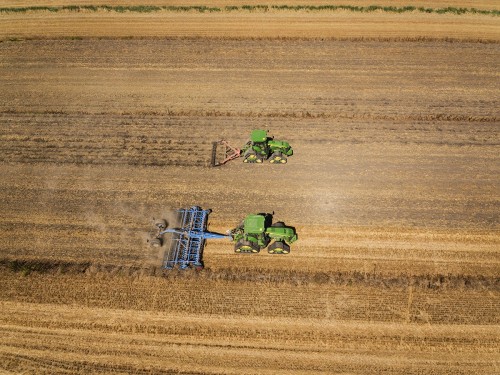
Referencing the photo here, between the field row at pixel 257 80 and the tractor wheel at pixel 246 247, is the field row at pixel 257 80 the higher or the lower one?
the higher one

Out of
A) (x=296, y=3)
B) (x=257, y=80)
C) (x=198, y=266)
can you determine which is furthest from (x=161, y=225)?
(x=296, y=3)

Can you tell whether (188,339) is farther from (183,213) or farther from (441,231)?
(441,231)

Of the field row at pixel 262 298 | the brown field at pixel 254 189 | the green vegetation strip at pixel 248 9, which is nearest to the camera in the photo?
the brown field at pixel 254 189

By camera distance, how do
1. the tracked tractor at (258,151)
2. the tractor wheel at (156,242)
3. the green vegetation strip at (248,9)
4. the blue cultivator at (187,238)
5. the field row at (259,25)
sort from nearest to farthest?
the blue cultivator at (187,238), the tractor wheel at (156,242), the tracked tractor at (258,151), the field row at (259,25), the green vegetation strip at (248,9)

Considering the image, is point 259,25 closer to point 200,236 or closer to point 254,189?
point 254,189

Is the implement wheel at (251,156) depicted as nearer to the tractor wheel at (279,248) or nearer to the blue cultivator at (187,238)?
the blue cultivator at (187,238)

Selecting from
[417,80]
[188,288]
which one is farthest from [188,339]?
[417,80]

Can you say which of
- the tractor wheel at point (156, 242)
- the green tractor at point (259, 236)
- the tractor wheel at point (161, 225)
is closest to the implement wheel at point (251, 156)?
the green tractor at point (259, 236)

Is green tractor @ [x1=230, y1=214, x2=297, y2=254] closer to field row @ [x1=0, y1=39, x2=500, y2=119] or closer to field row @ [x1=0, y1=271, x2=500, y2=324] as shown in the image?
field row @ [x1=0, y1=271, x2=500, y2=324]
